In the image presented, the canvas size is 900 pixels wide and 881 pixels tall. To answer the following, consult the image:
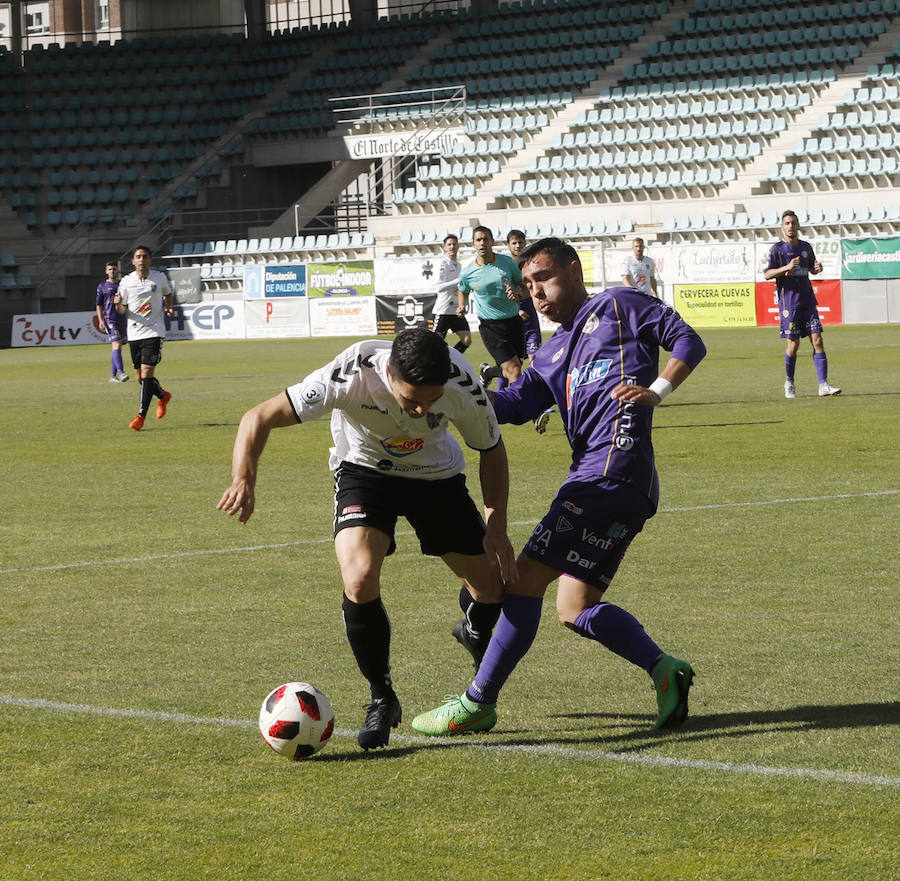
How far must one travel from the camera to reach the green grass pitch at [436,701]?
4.05 metres

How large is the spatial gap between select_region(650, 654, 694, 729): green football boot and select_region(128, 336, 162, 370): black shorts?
13.5 m

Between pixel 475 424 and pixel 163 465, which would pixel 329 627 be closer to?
pixel 475 424

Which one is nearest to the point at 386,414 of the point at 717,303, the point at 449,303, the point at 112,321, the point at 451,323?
the point at 451,323

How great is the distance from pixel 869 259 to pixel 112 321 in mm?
17434

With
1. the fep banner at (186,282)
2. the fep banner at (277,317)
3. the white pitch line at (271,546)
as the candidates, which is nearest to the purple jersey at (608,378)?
the white pitch line at (271,546)

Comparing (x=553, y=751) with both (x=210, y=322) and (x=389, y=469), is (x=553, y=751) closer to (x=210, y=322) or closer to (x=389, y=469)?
(x=389, y=469)

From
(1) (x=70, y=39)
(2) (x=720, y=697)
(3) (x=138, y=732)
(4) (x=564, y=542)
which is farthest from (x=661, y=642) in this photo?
(1) (x=70, y=39)

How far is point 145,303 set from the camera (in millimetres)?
18547

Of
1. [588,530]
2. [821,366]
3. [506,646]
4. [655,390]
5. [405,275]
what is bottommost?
[506,646]

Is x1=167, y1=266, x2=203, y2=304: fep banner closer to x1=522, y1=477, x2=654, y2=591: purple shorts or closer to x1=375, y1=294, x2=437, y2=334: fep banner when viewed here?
x1=375, y1=294, x2=437, y2=334: fep banner

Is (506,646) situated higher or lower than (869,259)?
lower

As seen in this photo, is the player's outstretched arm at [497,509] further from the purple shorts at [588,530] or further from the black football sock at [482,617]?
the black football sock at [482,617]

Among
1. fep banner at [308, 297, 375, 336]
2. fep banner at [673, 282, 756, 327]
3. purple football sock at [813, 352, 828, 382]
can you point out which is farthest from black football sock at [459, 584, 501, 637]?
fep banner at [308, 297, 375, 336]

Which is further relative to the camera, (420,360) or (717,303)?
(717,303)
